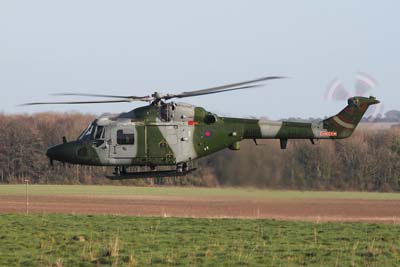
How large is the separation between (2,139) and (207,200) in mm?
21212

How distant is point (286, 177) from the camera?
3606 cm

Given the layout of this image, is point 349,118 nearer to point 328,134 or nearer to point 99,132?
point 328,134

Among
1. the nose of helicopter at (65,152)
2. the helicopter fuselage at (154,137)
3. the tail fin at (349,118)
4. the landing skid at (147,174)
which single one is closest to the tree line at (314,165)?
the helicopter fuselage at (154,137)

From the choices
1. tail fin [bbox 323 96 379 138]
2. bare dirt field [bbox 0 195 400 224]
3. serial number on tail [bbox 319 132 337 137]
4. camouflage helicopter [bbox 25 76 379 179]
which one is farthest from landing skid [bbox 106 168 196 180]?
bare dirt field [bbox 0 195 400 224]

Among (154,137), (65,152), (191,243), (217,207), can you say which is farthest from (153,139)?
(217,207)

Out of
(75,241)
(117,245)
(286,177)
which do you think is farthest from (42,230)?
(286,177)

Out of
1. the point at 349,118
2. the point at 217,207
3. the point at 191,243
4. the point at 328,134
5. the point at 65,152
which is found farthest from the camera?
the point at 217,207

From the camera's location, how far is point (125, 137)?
110 feet

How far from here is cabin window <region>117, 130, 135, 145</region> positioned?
33.6 meters

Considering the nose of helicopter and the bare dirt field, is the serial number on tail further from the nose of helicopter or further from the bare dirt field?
the bare dirt field

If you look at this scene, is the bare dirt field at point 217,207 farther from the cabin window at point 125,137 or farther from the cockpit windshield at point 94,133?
the cabin window at point 125,137

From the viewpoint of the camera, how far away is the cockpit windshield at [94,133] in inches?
1331

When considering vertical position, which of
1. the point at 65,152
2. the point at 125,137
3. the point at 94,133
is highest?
the point at 94,133

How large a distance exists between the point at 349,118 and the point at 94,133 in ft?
33.6
